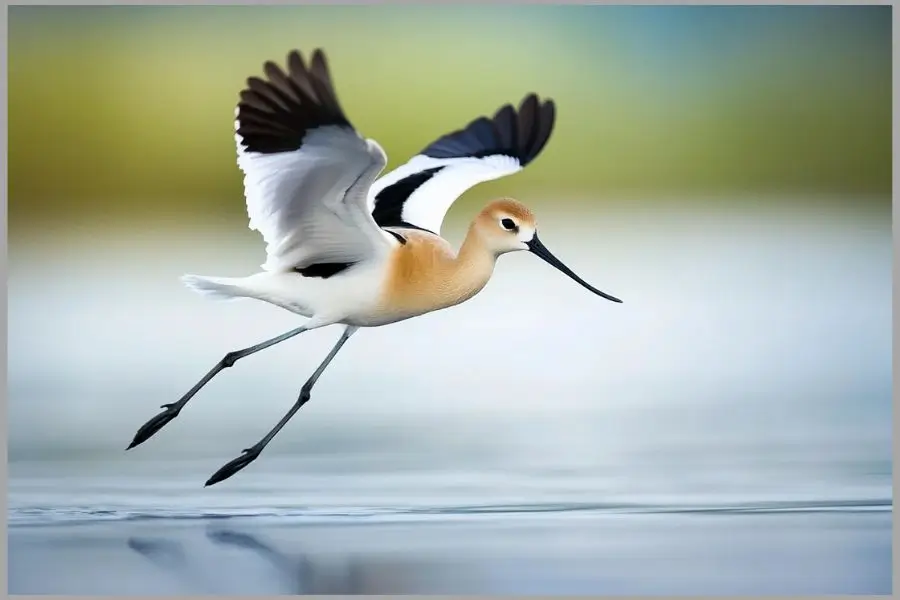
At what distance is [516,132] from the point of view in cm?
598

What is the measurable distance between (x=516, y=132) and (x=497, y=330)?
1.67 m

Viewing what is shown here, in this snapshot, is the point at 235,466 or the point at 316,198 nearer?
the point at 316,198

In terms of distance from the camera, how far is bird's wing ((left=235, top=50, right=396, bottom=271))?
4.82 metres

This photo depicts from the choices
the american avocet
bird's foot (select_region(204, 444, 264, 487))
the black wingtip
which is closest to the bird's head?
the american avocet

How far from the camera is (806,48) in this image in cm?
739

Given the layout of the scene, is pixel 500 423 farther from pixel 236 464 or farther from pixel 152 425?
pixel 152 425

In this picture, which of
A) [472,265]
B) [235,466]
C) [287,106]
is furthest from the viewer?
[235,466]

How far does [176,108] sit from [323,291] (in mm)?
2687

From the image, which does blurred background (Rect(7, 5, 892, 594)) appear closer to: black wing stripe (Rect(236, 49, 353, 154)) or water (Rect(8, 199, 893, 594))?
water (Rect(8, 199, 893, 594))

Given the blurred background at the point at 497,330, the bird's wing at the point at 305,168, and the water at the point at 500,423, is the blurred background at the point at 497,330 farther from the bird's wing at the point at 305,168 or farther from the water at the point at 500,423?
the bird's wing at the point at 305,168

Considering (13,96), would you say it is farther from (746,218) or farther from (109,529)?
(746,218)

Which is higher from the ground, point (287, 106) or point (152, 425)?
point (287, 106)

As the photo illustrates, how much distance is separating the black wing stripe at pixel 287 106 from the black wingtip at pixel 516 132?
1.20 metres

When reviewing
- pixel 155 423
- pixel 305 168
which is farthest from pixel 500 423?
pixel 305 168
